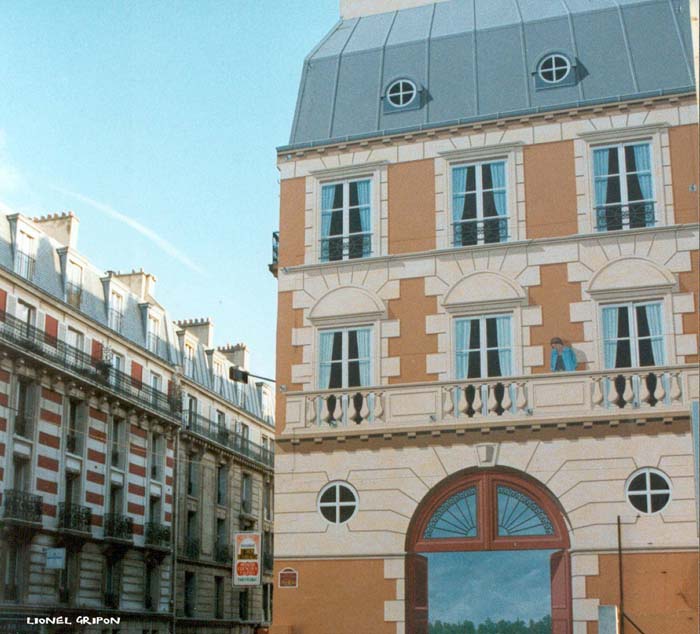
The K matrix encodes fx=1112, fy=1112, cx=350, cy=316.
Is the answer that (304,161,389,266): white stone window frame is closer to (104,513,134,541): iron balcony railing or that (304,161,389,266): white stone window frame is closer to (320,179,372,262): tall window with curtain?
(320,179,372,262): tall window with curtain

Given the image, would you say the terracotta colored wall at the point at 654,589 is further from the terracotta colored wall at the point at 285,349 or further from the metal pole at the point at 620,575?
the terracotta colored wall at the point at 285,349

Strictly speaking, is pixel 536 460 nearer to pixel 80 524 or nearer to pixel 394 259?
pixel 394 259

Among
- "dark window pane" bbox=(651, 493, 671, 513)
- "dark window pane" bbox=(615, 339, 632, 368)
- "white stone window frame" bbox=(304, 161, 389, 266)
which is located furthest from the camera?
"white stone window frame" bbox=(304, 161, 389, 266)

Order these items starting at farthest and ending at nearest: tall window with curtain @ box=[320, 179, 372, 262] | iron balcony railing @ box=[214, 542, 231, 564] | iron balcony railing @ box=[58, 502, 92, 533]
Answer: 1. iron balcony railing @ box=[214, 542, 231, 564]
2. iron balcony railing @ box=[58, 502, 92, 533]
3. tall window with curtain @ box=[320, 179, 372, 262]

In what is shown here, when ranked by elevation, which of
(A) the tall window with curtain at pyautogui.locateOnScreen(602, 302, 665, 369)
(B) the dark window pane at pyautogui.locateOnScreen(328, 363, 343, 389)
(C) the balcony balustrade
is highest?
(A) the tall window with curtain at pyautogui.locateOnScreen(602, 302, 665, 369)

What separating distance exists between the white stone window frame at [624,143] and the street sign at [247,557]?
9.51 meters

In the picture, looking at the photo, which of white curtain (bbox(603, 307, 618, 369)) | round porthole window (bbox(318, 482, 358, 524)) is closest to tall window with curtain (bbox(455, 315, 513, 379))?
white curtain (bbox(603, 307, 618, 369))

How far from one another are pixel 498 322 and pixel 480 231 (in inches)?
80.4

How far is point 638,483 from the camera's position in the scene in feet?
69.6

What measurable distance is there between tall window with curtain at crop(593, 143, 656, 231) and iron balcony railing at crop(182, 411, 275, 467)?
31312 millimetres

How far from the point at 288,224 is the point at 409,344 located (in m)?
4.10

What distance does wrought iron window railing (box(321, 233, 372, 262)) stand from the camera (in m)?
24.2

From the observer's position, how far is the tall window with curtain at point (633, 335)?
21.8 m

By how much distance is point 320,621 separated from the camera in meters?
22.4
